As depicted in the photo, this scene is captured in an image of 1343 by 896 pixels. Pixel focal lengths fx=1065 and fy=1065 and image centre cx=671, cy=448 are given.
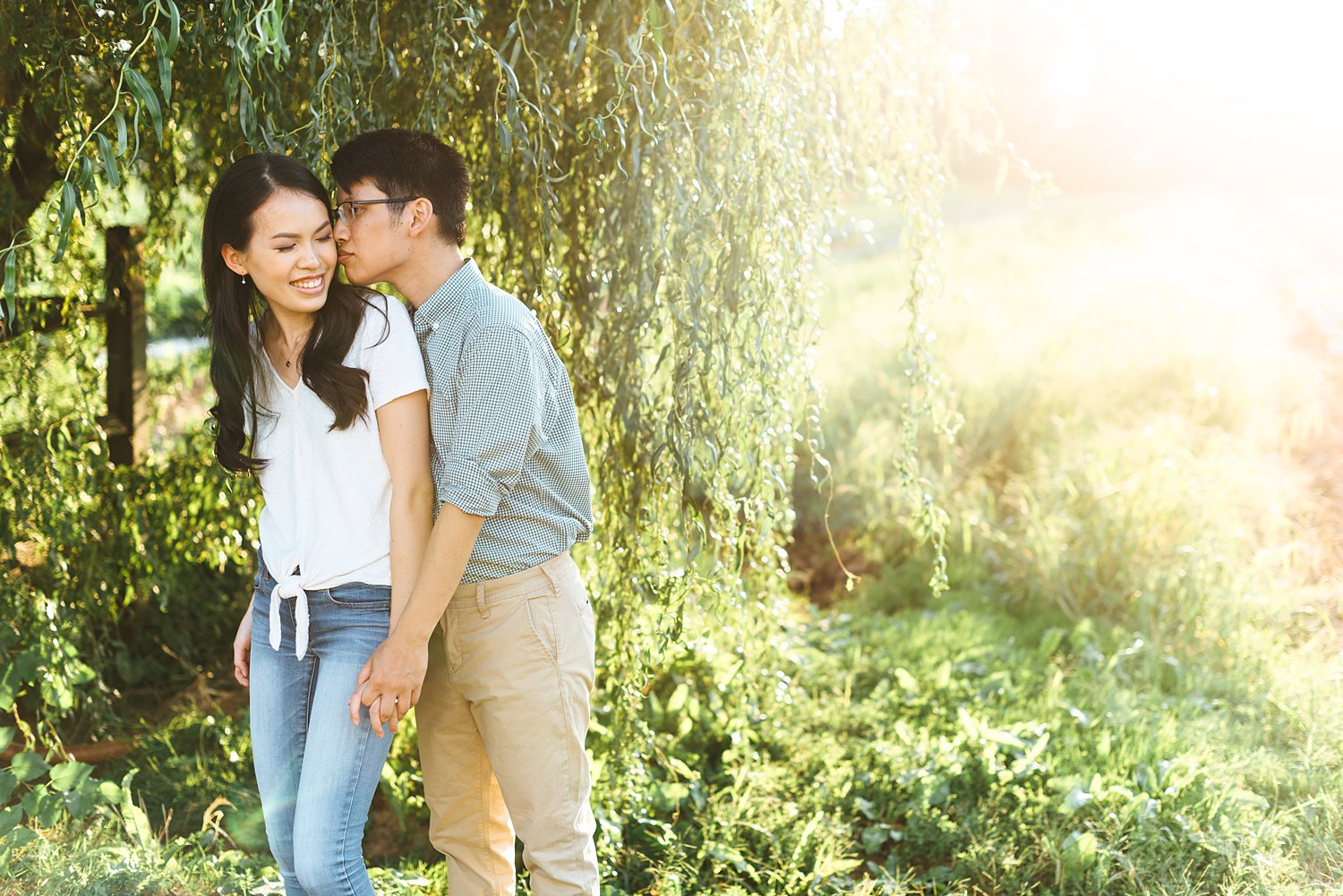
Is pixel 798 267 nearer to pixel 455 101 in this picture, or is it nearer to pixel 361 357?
pixel 455 101

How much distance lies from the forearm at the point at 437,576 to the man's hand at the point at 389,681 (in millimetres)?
19

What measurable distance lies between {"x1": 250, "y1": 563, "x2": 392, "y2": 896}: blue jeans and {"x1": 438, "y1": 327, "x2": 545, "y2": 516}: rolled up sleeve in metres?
0.25

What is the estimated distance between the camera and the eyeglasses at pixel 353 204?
1.88m

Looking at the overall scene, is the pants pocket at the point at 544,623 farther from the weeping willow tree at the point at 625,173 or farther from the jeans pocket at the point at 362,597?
the weeping willow tree at the point at 625,173

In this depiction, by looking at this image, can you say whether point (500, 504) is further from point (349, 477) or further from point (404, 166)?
point (404, 166)

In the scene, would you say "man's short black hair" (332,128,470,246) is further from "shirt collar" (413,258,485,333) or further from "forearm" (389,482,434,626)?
"forearm" (389,482,434,626)

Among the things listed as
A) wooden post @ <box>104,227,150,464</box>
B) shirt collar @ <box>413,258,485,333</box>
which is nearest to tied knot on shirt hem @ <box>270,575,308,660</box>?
shirt collar @ <box>413,258,485,333</box>

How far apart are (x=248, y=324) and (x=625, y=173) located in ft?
2.94

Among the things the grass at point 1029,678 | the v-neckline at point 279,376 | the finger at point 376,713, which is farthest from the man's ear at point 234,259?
the grass at point 1029,678

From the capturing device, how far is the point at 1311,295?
7188 mm

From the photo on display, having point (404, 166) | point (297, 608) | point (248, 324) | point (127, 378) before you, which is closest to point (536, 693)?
point (297, 608)

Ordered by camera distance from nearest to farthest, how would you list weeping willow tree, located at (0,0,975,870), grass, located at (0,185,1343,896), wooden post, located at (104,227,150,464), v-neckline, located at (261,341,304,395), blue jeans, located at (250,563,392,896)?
blue jeans, located at (250,563,392,896) < v-neckline, located at (261,341,304,395) < weeping willow tree, located at (0,0,975,870) < grass, located at (0,185,1343,896) < wooden post, located at (104,227,150,464)

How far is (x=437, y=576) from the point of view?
1745 millimetres

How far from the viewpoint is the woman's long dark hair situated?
1.77 m
